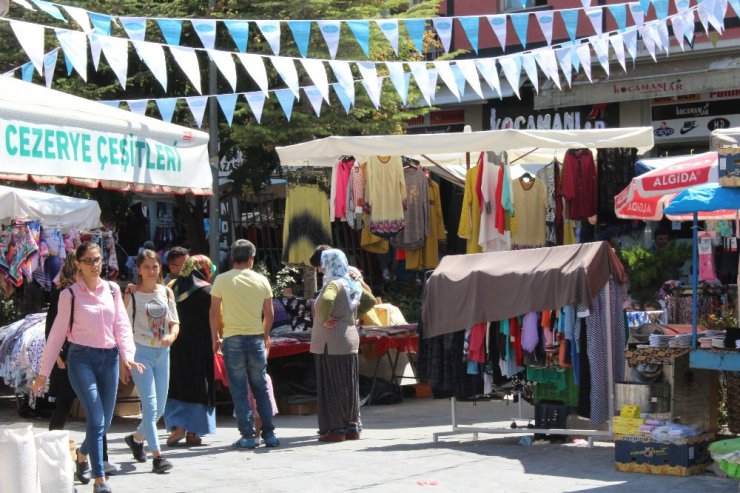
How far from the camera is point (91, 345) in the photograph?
807 centimetres

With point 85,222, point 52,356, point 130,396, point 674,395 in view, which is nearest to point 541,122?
point 85,222

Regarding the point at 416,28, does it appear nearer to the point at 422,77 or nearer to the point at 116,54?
the point at 422,77

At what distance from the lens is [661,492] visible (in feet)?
26.4

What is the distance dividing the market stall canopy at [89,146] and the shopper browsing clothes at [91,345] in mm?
1032

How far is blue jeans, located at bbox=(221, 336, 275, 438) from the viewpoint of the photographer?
1032 centimetres

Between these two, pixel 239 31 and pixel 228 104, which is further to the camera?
pixel 228 104

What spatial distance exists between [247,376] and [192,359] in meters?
0.53

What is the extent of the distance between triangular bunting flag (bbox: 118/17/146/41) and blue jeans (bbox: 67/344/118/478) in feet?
13.3

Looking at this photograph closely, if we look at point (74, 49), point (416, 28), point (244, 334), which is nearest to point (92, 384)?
point (244, 334)

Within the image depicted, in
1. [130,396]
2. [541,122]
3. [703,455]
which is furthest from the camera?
[541,122]

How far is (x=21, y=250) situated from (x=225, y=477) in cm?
736

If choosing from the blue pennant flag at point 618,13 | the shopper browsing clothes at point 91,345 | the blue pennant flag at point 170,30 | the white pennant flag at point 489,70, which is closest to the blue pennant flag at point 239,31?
the blue pennant flag at point 170,30

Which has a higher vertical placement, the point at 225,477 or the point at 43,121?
the point at 43,121

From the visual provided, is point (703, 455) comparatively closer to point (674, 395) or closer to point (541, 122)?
point (674, 395)
